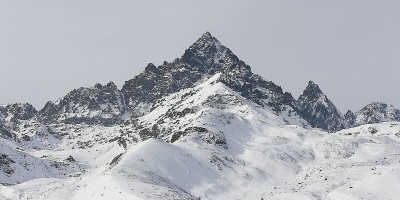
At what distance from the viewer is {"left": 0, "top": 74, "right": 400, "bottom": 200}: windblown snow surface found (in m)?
48.2

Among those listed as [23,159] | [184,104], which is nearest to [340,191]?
[23,159]

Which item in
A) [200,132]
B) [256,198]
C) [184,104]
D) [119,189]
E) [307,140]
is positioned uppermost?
[184,104]

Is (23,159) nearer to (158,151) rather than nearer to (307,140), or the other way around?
(158,151)

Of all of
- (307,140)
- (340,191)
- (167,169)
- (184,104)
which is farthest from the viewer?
(184,104)

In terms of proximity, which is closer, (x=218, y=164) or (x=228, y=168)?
(x=218, y=164)

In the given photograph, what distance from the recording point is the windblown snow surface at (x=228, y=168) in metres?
48.2

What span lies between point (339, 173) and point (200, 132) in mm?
28329

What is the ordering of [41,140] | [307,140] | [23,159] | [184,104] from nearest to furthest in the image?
[307,140]
[23,159]
[184,104]
[41,140]

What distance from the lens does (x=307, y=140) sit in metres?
91.6

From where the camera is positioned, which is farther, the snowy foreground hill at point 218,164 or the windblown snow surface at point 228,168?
the snowy foreground hill at point 218,164

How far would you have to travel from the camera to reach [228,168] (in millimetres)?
68375

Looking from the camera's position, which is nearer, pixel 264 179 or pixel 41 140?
pixel 264 179

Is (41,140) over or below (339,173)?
over

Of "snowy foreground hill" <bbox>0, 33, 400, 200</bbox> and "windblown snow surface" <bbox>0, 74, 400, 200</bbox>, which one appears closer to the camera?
"windblown snow surface" <bbox>0, 74, 400, 200</bbox>
